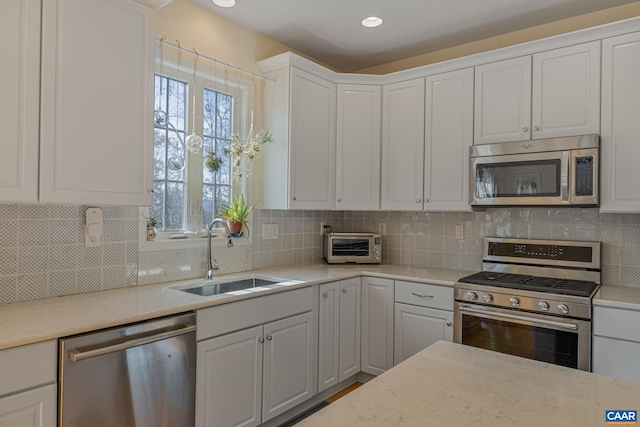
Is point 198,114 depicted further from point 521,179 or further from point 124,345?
point 521,179

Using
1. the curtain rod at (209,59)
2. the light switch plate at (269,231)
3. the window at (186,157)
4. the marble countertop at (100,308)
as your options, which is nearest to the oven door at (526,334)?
the marble countertop at (100,308)

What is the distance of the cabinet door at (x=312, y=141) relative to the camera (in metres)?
2.97

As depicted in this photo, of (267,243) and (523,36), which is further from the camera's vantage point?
(267,243)

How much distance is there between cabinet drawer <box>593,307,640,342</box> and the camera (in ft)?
6.72

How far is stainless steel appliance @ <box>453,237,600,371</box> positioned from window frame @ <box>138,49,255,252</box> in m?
1.65

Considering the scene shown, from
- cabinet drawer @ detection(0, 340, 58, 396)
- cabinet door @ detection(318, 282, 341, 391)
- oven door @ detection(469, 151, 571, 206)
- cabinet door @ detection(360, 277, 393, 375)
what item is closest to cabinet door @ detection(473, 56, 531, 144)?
oven door @ detection(469, 151, 571, 206)

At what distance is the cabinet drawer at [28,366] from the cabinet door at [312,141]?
1.78 metres

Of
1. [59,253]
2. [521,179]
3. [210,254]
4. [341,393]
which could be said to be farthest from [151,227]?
[521,179]

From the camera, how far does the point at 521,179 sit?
2629mm

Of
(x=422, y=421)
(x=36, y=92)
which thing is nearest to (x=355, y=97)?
(x=36, y=92)

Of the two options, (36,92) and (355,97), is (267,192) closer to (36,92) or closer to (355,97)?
(355,97)

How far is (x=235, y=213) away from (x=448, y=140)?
5.39ft

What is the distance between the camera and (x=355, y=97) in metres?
3.29

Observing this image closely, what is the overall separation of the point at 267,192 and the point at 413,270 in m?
1.29
